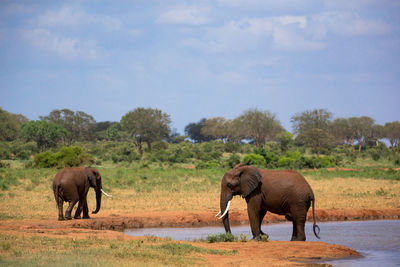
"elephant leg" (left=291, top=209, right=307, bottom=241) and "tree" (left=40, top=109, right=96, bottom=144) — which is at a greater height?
"tree" (left=40, top=109, right=96, bottom=144)

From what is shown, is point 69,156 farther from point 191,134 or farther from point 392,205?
point 191,134

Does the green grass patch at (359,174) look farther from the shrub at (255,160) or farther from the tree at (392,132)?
the tree at (392,132)

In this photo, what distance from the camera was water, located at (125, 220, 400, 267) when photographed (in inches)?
528

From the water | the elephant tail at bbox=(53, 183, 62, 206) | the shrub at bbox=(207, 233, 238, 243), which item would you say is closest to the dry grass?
the elephant tail at bbox=(53, 183, 62, 206)

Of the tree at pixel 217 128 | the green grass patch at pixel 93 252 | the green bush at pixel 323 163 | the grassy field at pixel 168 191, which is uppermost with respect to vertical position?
the tree at pixel 217 128

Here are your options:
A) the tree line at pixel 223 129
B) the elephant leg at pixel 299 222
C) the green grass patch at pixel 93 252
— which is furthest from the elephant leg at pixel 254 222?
the tree line at pixel 223 129

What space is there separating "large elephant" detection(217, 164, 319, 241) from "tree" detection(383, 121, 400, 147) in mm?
85107

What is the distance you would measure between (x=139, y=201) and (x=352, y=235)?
1167 centimetres

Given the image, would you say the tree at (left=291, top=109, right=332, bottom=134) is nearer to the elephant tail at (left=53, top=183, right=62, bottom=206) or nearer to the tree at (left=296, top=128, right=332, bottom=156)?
the tree at (left=296, top=128, right=332, bottom=156)

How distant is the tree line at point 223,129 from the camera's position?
227 feet

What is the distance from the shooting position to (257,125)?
87.6 m

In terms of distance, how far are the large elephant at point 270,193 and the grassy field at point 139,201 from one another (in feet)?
7.23

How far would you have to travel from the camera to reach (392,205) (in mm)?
23625

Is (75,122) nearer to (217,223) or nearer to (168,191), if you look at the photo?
(168,191)
